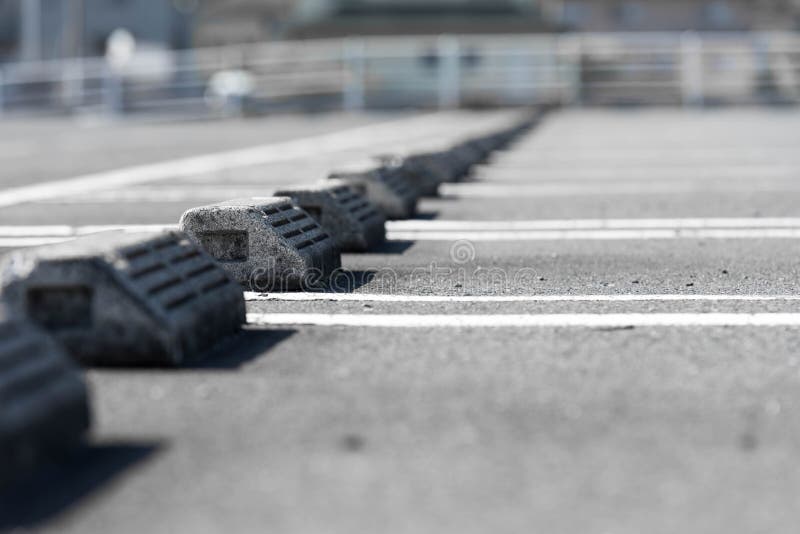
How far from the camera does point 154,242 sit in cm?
326

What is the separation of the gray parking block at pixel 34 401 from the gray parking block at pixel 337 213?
2642 mm

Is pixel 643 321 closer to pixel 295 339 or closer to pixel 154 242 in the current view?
pixel 295 339

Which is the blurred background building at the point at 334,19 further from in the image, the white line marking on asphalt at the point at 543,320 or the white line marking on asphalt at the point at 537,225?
the white line marking on asphalt at the point at 543,320

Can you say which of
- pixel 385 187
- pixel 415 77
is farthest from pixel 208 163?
pixel 415 77

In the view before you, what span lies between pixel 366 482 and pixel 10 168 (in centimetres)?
955

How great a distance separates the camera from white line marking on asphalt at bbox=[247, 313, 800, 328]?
341cm

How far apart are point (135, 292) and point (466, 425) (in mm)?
940

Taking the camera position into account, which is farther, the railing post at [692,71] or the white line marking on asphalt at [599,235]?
the railing post at [692,71]

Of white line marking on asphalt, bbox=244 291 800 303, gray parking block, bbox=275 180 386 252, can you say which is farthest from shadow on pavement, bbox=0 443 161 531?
gray parking block, bbox=275 180 386 252

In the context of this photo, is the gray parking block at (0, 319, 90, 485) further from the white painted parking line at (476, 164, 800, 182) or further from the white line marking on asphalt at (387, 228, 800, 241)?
the white painted parking line at (476, 164, 800, 182)

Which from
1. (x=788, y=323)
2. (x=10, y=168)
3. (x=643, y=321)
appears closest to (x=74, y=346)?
(x=643, y=321)

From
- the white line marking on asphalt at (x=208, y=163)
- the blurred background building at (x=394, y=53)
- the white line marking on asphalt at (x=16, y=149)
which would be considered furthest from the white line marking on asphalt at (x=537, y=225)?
the blurred background building at (x=394, y=53)

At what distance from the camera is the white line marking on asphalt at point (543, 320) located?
11.2 ft

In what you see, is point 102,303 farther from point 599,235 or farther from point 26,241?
point 599,235
